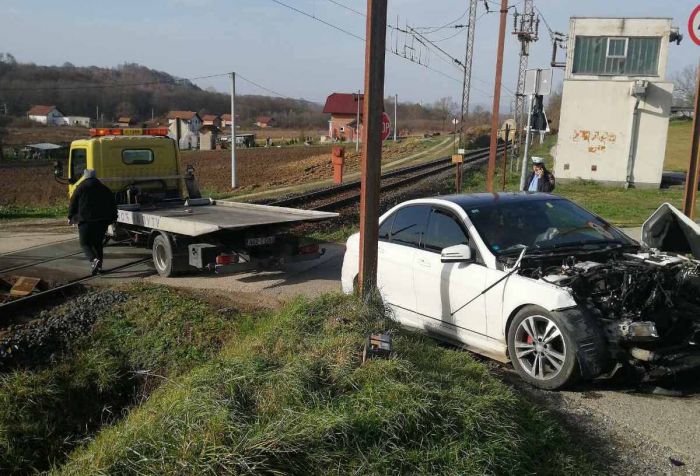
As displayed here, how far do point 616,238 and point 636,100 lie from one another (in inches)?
895

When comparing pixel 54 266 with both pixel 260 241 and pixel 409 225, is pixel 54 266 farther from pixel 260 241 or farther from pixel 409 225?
pixel 409 225

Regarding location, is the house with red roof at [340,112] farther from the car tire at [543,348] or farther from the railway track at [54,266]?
the car tire at [543,348]

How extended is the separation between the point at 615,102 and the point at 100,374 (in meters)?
25.7

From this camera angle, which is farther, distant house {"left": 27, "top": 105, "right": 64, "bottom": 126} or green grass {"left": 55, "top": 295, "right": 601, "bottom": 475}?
distant house {"left": 27, "top": 105, "right": 64, "bottom": 126}

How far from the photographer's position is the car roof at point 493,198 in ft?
21.3

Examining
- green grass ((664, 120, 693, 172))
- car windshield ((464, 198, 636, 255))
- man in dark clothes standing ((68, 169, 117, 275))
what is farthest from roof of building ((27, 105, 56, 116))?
car windshield ((464, 198, 636, 255))

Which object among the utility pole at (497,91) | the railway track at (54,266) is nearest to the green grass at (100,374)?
the railway track at (54,266)

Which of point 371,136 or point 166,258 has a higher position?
point 371,136

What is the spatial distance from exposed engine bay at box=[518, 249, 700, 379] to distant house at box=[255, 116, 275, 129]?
132963 mm

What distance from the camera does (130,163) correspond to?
11.9m

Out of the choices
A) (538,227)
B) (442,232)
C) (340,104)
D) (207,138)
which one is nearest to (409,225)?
(442,232)

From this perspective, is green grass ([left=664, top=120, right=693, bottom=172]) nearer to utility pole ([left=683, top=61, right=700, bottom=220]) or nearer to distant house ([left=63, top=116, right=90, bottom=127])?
utility pole ([left=683, top=61, right=700, bottom=220])

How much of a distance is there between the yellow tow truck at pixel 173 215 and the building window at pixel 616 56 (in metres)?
20.8

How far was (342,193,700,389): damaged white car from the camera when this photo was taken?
4938 millimetres
